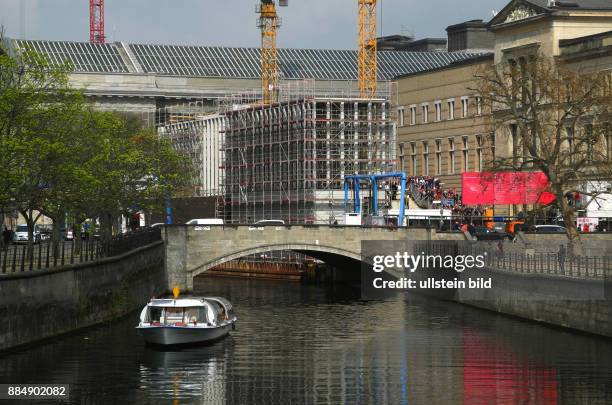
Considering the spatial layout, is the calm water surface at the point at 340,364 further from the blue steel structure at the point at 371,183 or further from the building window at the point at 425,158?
the building window at the point at 425,158

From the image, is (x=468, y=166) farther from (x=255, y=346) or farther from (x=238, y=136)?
(x=255, y=346)

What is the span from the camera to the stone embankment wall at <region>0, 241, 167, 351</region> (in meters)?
58.2

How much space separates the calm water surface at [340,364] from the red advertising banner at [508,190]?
61.2 ft

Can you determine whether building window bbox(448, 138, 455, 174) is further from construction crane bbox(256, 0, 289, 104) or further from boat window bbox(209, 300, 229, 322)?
boat window bbox(209, 300, 229, 322)

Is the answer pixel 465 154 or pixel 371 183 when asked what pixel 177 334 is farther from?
pixel 465 154

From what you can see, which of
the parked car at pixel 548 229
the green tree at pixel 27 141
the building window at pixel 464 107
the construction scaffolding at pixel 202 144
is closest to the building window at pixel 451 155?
the building window at pixel 464 107

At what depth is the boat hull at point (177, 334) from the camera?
208ft

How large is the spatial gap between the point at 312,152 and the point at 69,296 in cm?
5640

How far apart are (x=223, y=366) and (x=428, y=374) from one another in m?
7.83

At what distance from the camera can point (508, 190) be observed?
95.2 m

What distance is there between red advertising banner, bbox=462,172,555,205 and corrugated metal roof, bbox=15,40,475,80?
205 feet

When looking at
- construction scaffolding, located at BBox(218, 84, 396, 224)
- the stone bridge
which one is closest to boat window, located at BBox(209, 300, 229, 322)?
the stone bridge

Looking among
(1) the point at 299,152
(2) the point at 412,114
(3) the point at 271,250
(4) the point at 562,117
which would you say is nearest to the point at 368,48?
(2) the point at 412,114

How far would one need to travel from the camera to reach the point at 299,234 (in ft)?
330
